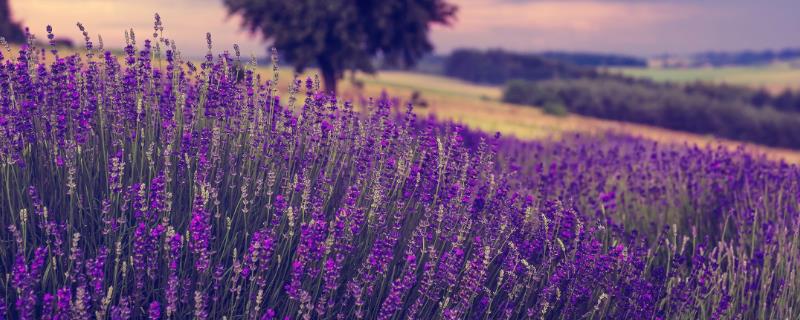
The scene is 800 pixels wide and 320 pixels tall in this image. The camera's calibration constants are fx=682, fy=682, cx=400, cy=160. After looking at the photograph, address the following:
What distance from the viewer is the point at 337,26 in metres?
18.7

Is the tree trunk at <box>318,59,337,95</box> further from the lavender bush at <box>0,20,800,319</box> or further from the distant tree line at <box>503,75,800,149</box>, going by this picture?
the lavender bush at <box>0,20,800,319</box>

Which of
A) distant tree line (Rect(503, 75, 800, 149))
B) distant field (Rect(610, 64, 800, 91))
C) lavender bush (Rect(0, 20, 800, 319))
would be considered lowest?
distant tree line (Rect(503, 75, 800, 149))

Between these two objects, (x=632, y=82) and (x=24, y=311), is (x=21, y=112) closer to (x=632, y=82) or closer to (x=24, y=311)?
(x=24, y=311)

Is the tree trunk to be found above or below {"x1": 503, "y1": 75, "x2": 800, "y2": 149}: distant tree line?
above

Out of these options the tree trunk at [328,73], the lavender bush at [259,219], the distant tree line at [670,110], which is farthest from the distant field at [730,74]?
the lavender bush at [259,219]

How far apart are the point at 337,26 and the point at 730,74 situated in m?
46.4

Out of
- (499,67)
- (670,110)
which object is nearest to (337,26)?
(670,110)

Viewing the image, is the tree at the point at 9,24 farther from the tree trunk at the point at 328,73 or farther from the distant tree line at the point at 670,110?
the distant tree line at the point at 670,110

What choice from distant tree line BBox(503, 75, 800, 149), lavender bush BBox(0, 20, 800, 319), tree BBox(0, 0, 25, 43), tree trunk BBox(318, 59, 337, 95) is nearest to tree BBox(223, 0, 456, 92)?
tree trunk BBox(318, 59, 337, 95)

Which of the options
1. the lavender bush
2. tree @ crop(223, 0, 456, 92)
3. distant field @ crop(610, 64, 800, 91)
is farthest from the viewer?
distant field @ crop(610, 64, 800, 91)

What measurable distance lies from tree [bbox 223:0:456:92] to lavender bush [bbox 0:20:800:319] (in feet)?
50.1

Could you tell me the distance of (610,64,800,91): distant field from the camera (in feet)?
157

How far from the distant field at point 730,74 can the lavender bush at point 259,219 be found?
44.9 metres

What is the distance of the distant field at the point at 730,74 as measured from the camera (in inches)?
1879
